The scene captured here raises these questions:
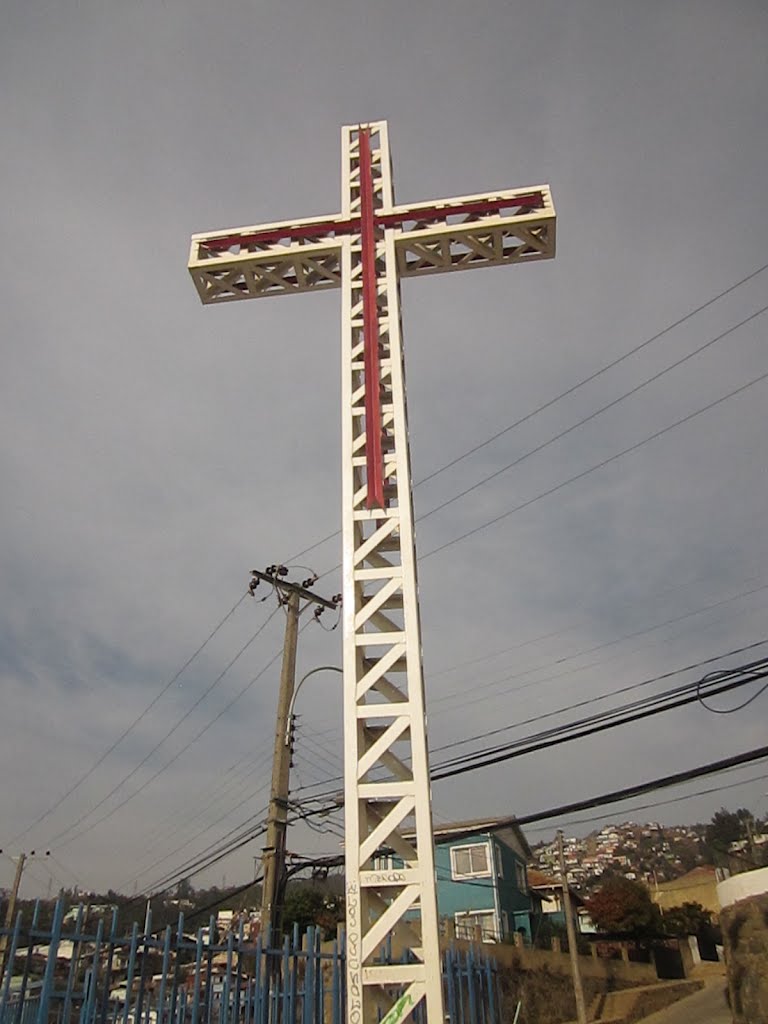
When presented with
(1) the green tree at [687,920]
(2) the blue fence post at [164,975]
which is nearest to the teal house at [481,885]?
(1) the green tree at [687,920]

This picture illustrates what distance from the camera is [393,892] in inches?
190

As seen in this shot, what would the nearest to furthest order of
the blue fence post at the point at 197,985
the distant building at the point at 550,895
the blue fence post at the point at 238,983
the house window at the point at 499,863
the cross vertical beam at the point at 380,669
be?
the cross vertical beam at the point at 380,669
the blue fence post at the point at 197,985
the blue fence post at the point at 238,983
the house window at the point at 499,863
the distant building at the point at 550,895

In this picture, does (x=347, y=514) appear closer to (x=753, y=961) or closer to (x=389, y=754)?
(x=389, y=754)

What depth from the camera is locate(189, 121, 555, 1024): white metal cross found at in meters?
4.57

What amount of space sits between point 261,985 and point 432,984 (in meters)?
3.07

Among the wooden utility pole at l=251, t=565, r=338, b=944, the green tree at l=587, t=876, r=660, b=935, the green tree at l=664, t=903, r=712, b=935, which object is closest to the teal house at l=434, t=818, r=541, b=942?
the green tree at l=587, t=876, r=660, b=935

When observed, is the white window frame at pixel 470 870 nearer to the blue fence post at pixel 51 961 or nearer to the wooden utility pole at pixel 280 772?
the wooden utility pole at pixel 280 772

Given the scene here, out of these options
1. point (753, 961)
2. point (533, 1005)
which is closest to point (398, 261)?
point (753, 961)

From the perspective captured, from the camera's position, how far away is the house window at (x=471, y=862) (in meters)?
29.0

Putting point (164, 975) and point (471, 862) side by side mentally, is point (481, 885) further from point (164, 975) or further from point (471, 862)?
point (164, 975)

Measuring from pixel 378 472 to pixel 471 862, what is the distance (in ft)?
88.7

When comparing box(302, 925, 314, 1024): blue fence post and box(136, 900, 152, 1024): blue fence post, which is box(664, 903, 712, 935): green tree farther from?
box(136, 900, 152, 1024): blue fence post

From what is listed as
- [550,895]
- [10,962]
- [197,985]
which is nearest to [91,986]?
[10,962]

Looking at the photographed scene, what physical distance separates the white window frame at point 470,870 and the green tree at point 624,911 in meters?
6.40
